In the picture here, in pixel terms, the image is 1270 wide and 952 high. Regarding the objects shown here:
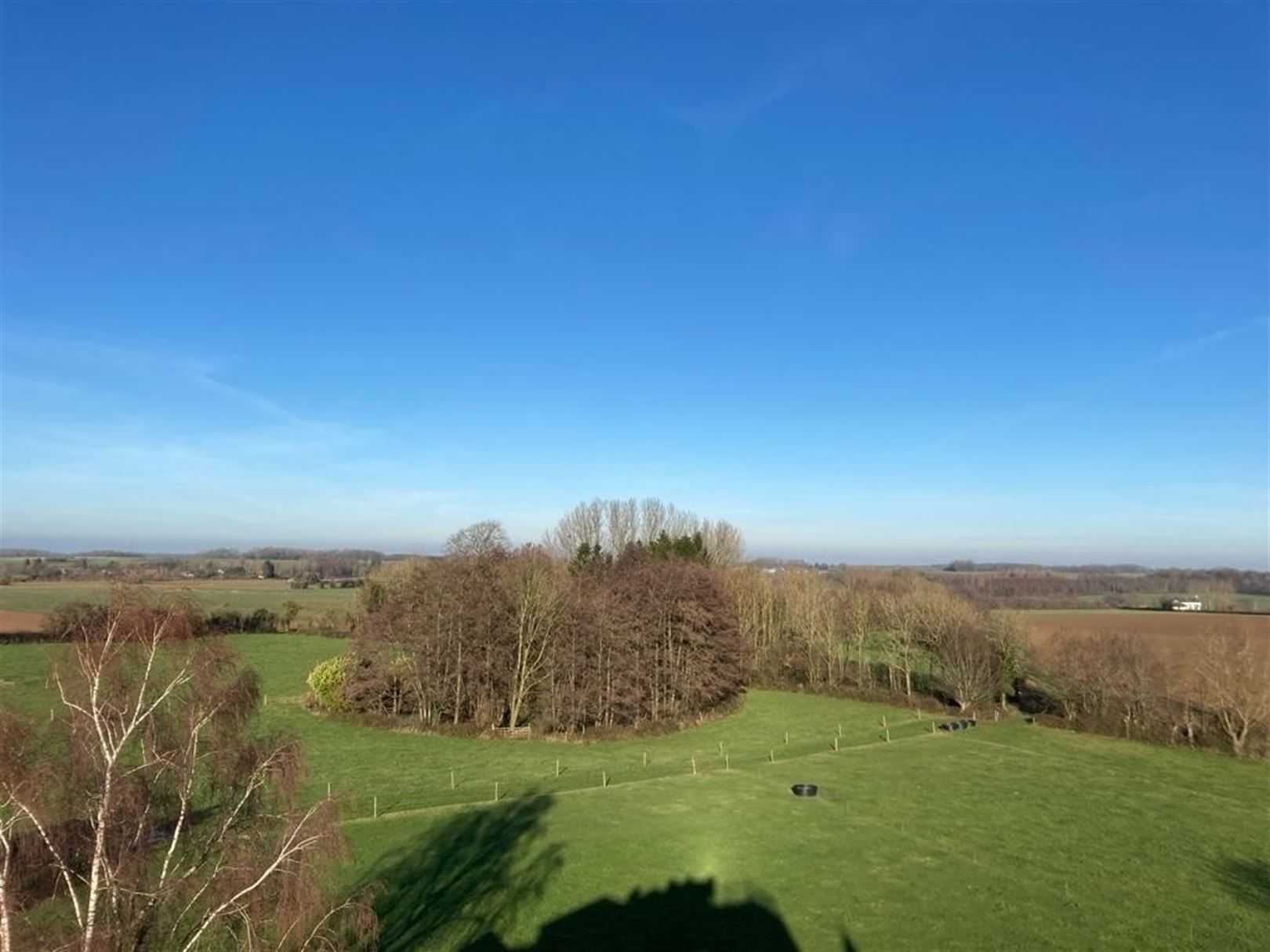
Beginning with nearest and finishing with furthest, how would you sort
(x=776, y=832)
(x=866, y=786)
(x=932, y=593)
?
(x=776, y=832), (x=866, y=786), (x=932, y=593)

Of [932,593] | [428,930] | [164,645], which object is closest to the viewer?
[164,645]

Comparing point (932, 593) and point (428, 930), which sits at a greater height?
point (932, 593)

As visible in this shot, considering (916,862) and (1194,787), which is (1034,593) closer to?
(1194,787)

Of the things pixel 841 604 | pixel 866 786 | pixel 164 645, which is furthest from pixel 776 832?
pixel 841 604

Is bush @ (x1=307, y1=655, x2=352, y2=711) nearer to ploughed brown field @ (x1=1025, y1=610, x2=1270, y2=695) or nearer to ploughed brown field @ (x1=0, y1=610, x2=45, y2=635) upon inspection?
ploughed brown field @ (x1=0, y1=610, x2=45, y2=635)

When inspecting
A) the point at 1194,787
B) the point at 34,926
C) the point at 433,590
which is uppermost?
the point at 433,590

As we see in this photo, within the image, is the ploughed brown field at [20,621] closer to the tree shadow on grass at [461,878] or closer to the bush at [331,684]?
the bush at [331,684]

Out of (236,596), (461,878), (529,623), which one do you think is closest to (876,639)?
(529,623)

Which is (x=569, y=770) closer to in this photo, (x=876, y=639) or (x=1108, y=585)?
(x=876, y=639)

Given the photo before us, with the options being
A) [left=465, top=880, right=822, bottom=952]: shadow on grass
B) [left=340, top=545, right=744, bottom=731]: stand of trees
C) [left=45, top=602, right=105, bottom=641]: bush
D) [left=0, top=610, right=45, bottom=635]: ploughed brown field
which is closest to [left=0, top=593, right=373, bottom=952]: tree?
[left=45, top=602, right=105, bottom=641]: bush
